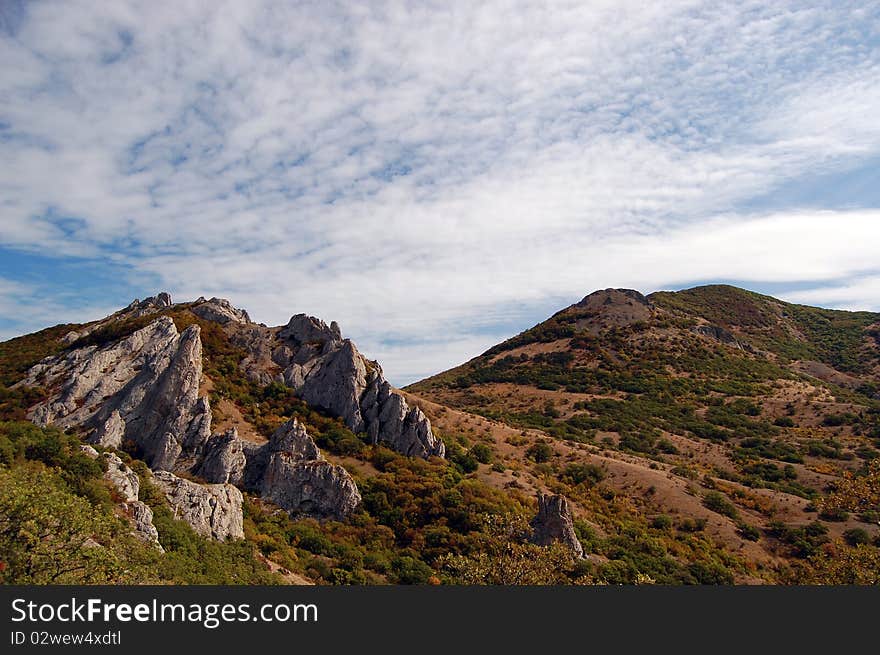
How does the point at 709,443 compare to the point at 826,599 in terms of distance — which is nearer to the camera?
the point at 826,599

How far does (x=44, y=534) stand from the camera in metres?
20.1

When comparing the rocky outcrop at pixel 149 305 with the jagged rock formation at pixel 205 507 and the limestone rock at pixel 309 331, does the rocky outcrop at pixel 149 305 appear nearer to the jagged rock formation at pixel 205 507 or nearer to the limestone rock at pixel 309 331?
the limestone rock at pixel 309 331

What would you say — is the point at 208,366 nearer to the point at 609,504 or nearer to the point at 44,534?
the point at 44,534

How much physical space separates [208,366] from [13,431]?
2339cm

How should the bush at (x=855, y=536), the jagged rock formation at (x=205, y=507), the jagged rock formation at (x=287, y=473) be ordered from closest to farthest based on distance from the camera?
1. the jagged rock formation at (x=205, y=507)
2. the jagged rock formation at (x=287, y=473)
3. the bush at (x=855, y=536)

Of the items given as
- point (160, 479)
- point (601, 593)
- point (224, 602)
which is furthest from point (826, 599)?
point (160, 479)

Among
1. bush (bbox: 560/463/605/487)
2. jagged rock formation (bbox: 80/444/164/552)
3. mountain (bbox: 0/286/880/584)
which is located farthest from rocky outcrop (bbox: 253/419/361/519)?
bush (bbox: 560/463/605/487)

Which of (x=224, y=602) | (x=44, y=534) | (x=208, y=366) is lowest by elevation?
(x=224, y=602)

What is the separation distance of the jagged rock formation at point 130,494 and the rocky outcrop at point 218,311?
39.6 m

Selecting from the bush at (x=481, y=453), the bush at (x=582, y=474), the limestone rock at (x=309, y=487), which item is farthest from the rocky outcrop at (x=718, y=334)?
the limestone rock at (x=309, y=487)

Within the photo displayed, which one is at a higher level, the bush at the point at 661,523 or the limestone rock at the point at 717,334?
the limestone rock at the point at 717,334

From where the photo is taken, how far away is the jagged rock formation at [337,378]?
59906 mm

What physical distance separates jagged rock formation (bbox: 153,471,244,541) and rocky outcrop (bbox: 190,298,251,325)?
3812cm

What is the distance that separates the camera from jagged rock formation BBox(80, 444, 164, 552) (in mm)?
30203
